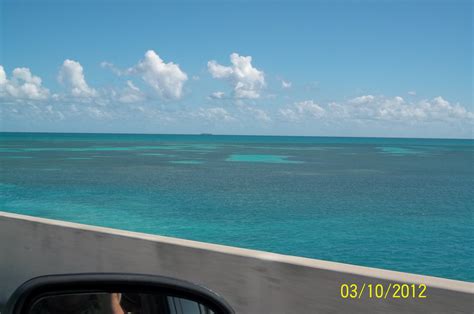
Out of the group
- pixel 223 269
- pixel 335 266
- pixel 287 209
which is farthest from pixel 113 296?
pixel 287 209

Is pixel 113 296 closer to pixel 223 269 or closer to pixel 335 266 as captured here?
pixel 335 266

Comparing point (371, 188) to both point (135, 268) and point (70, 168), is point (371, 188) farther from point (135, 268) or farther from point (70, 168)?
point (135, 268)

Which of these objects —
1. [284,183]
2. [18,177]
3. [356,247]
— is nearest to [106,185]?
[18,177]

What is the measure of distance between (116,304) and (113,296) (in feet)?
0.15

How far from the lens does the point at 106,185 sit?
142 ft

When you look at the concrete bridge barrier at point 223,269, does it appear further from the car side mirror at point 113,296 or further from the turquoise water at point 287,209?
the turquoise water at point 287,209

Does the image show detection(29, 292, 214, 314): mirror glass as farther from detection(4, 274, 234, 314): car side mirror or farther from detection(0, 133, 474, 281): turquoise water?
detection(0, 133, 474, 281): turquoise water

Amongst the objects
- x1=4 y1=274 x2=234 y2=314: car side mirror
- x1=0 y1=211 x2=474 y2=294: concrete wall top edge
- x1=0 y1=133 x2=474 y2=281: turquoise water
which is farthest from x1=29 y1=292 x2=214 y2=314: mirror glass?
x1=0 y1=133 x2=474 y2=281: turquoise water

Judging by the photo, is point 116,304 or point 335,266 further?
point 335,266

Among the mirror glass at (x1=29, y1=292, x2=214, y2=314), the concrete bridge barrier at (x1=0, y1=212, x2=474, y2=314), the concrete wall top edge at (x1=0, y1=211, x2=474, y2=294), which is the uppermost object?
the mirror glass at (x1=29, y1=292, x2=214, y2=314)

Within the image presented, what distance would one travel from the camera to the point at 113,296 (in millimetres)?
1912

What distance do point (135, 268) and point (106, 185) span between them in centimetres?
4031

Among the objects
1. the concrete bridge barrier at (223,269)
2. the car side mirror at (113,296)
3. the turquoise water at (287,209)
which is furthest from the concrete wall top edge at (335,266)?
the turquoise water at (287,209)

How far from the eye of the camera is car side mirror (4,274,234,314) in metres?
1.87
